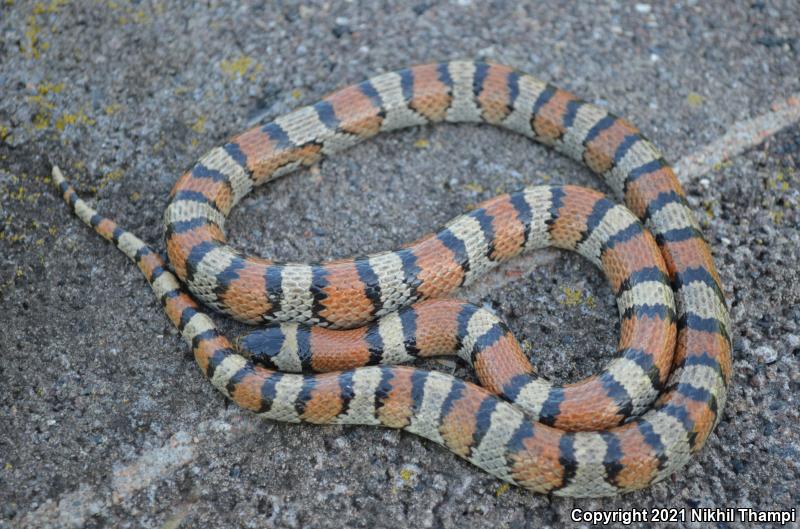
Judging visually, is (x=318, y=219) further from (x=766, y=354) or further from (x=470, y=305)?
(x=766, y=354)

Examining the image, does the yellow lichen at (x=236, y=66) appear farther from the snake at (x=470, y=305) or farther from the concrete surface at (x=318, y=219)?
the snake at (x=470, y=305)

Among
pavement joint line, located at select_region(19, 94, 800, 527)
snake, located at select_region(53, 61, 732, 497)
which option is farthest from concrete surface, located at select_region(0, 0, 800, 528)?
snake, located at select_region(53, 61, 732, 497)

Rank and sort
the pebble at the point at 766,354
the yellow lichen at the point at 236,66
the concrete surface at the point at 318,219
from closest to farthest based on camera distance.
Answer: the concrete surface at the point at 318,219 < the pebble at the point at 766,354 < the yellow lichen at the point at 236,66

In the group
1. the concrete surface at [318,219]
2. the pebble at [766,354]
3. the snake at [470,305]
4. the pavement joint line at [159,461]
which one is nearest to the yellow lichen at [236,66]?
the concrete surface at [318,219]

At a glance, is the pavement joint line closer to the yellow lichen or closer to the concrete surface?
the concrete surface

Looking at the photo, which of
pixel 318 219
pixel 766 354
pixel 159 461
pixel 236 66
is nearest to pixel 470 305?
pixel 318 219
